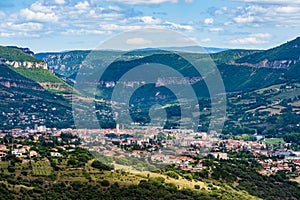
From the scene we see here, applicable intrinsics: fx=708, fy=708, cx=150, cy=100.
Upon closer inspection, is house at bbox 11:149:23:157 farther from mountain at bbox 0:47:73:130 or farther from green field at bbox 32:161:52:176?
mountain at bbox 0:47:73:130

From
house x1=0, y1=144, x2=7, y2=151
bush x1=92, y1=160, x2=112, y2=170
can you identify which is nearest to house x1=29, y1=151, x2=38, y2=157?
house x1=0, y1=144, x2=7, y2=151

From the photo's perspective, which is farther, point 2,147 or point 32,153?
→ point 2,147

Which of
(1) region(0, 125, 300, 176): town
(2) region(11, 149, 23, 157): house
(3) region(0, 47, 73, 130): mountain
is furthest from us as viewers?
(3) region(0, 47, 73, 130): mountain

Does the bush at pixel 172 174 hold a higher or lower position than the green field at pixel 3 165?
lower

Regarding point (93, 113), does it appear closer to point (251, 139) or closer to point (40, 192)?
point (251, 139)

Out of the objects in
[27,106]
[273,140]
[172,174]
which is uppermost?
[172,174]

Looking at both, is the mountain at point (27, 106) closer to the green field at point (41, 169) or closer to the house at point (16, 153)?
the house at point (16, 153)

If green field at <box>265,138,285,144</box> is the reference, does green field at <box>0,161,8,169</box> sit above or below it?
above

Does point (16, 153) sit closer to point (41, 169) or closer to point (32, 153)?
point (32, 153)

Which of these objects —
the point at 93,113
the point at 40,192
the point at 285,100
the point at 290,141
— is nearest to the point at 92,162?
the point at 40,192

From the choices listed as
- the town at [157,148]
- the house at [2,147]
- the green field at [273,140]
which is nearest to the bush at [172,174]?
the town at [157,148]

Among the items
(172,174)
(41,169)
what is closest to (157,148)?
(172,174)
